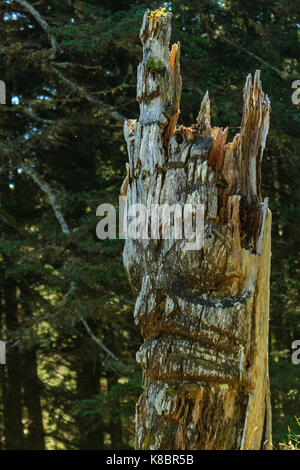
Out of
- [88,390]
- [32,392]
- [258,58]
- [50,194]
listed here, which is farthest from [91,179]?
[32,392]

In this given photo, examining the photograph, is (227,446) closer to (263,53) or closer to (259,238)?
(259,238)

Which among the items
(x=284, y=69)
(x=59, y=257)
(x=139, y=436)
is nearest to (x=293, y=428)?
(x=59, y=257)

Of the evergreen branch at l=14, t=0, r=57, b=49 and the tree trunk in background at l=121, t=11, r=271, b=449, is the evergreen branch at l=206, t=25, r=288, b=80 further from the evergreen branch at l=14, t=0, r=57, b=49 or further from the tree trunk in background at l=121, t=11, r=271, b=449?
the tree trunk in background at l=121, t=11, r=271, b=449

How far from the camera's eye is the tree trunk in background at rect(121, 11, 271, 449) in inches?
141

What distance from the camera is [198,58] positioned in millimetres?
11148

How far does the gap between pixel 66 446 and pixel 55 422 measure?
659 mm

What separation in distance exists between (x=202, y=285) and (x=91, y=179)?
30.5 ft

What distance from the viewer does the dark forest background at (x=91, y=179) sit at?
10.3 m

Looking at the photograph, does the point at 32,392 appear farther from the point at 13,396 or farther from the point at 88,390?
the point at 88,390

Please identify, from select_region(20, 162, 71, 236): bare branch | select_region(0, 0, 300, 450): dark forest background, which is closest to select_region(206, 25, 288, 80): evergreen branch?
select_region(0, 0, 300, 450): dark forest background

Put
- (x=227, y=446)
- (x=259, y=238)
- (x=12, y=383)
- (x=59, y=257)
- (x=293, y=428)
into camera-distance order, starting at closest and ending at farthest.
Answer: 1. (x=227, y=446)
2. (x=259, y=238)
3. (x=293, y=428)
4. (x=59, y=257)
5. (x=12, y=383)

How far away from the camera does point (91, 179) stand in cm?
1277

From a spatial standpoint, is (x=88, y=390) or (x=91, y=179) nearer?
(x=91, y=179)

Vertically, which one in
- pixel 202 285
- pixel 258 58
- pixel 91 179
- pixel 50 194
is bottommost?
pixel 202 285
